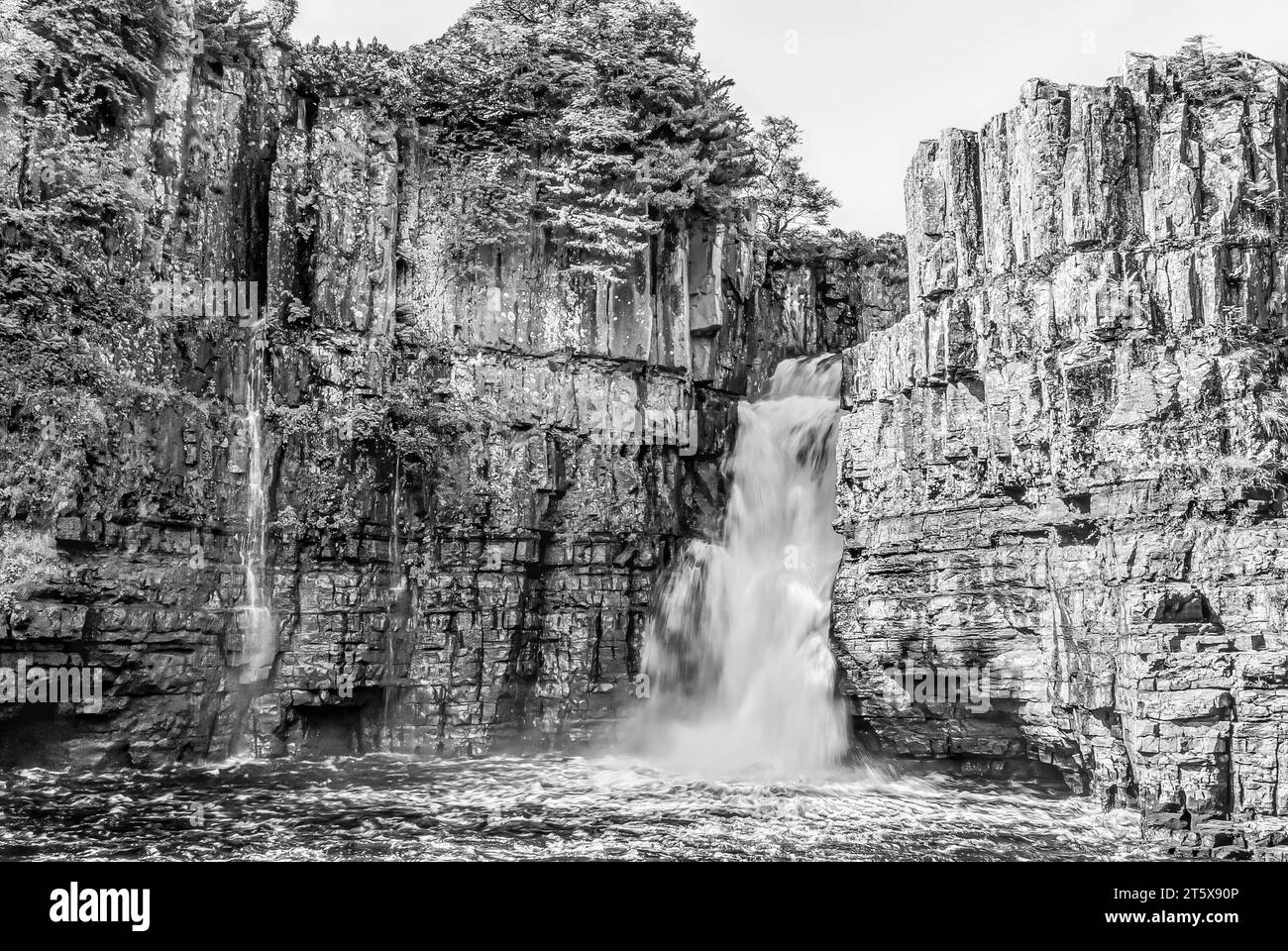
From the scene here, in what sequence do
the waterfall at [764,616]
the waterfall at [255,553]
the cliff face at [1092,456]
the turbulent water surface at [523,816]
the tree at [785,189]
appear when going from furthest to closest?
the tree at [785,189] < the waterfall at [764,616] < the waterfall at [255,553] < the cliff face at [1092,456] < the turbulent water surface at [523,816]

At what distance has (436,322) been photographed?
22359mm

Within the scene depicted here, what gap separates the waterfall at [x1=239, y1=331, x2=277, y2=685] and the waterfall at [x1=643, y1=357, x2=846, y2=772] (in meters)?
7.21

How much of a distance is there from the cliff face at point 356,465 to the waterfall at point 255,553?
75mm

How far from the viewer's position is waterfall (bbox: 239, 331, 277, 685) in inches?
781

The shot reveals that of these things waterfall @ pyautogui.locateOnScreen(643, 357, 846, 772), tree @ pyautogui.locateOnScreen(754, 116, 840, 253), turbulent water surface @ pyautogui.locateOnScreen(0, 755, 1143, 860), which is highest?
tree @ pyautogui.locateOnScreen(754, 116, 840, 253)

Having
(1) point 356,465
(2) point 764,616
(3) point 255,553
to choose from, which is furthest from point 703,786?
(3) point 255,553

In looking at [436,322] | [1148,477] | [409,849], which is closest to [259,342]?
[436,322]

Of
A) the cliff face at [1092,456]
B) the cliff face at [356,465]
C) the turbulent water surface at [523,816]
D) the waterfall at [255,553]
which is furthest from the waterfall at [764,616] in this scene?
the waterfall at [255,553]

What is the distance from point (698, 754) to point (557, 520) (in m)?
5.28

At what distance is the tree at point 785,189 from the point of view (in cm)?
3014

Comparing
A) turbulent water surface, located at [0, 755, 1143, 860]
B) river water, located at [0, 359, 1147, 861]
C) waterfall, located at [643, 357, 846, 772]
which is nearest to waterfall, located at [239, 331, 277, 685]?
river water, located at [0, 359, 1147, 861]

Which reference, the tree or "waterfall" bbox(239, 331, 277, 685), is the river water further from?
the tree

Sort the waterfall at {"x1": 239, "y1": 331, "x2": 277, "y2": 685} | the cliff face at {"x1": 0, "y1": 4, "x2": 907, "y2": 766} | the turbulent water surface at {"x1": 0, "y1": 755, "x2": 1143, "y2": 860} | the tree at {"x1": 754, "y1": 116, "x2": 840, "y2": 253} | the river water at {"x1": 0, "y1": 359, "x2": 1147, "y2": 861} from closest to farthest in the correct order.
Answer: the turbulent water surface at {"x1": 0, "y1": 755, "x2": 1143, "y2": 860} < the river water at {"x1": 0, "y1": 359, "x2": 1147, "y2": 861} < the cliff face at {"x1": 0, "y1": 4, "x2": 907, "y2": 766} < the waterfall at {"x1": 239, "y1": 331, "x2": 277, "y2": 685} < the tree at {"x1": 754, "y1": 116, "x2": 840, "y2": 253}

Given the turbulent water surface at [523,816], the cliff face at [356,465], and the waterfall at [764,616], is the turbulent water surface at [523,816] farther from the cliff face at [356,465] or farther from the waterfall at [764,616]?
the cliff face at [356,465]
